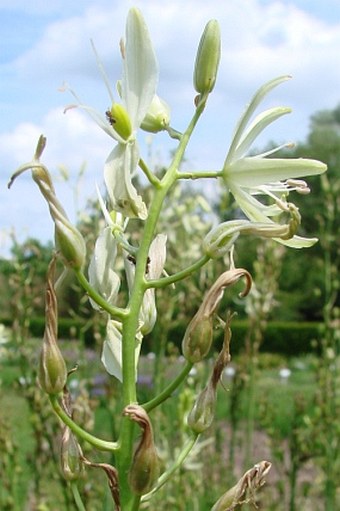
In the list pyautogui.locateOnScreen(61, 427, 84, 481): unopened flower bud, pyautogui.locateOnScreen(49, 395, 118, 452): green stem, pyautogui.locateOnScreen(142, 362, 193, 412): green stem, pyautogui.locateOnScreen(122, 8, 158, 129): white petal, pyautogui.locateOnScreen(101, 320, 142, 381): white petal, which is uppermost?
pyautogui.locateOnScreen(122, 8, 158, 129): white petal

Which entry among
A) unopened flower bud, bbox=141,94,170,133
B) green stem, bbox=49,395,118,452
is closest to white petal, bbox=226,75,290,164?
unopened flower bud, bbox=141,94,170,133

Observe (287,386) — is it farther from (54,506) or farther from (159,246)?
(159,246)

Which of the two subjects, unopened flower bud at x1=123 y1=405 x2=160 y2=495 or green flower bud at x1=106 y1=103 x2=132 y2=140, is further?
Result: green flower bud at x1=106 y1=103 x2=132 y2=140

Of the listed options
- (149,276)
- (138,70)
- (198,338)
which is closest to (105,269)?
(149,276)

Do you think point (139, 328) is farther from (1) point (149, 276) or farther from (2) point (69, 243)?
(2) point (69, 243)

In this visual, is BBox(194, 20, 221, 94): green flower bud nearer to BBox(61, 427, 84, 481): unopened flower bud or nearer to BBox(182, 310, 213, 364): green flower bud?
BBox(182, 310, 213, 364): green flower bud

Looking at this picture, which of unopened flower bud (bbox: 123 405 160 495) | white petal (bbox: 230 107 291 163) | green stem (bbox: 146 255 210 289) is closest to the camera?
unopened flower bud (bbox: 123 405 160 495)
